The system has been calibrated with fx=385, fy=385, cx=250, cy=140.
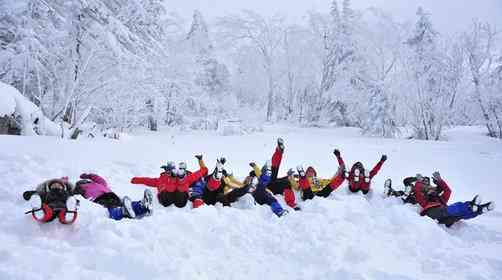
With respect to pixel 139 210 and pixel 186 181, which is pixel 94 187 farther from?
pixel 186 181

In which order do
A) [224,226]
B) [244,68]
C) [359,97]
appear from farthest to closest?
[244,68] → [359,97] → [224,226]

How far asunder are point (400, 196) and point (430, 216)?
1037 mm

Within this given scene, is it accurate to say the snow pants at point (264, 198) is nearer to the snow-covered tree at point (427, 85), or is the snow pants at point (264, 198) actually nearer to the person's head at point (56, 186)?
the person's head at point (56, 186)

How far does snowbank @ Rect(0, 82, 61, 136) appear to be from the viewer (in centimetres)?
937

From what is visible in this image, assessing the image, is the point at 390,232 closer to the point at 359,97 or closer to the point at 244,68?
the point at 359,97

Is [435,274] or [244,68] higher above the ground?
[244,68]

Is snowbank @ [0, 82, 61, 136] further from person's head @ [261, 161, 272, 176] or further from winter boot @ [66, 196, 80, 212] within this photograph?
winter boot @ [66, 196, 80, 212]

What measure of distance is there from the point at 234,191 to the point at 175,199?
1056mm

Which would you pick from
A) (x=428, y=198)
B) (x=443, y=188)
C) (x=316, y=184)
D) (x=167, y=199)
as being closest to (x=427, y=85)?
(x=443, y=188)

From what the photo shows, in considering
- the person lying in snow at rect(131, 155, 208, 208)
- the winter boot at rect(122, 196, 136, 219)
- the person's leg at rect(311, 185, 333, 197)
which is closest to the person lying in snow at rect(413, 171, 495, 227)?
the person's leg at rect(311, 185, 333, 197)

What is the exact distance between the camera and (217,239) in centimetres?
504

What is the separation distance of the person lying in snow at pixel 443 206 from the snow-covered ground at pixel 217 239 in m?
0.19

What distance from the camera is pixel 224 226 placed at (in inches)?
215

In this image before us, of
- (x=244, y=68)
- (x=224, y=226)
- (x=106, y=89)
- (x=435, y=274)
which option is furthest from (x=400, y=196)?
(x=244, y=68)
